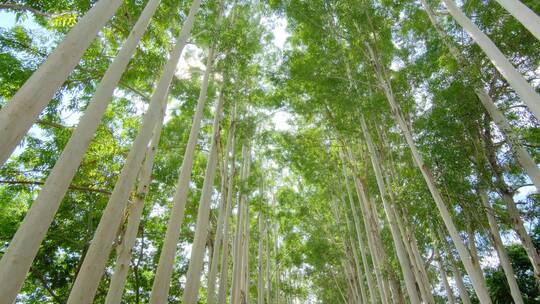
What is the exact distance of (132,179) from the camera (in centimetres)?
275

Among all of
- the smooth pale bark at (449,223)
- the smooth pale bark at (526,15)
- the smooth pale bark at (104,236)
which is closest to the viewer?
the smooth pale bark at (104,236)

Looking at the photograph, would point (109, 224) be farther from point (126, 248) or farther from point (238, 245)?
point (238, 245)

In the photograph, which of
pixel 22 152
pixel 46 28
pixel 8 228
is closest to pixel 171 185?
pixel 22 152

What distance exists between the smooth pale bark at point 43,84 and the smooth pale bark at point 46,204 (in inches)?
2.9

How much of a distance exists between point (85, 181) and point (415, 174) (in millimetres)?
6174

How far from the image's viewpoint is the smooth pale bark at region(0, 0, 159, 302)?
162cm

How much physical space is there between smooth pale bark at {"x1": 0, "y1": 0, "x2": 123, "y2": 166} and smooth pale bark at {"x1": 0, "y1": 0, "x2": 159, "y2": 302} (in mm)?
73

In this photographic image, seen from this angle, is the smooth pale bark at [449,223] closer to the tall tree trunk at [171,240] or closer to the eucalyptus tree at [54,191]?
the tall tree trunk at [171,240]

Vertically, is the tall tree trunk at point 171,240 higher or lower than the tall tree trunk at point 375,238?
lower

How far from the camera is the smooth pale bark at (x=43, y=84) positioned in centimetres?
169

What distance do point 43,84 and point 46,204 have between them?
2.50ft

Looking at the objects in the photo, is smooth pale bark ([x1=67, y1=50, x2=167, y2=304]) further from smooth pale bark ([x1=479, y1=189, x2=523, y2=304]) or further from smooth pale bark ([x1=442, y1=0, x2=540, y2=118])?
smooth pale bark ([x1=479, y1=189, x2=523, y2=304])

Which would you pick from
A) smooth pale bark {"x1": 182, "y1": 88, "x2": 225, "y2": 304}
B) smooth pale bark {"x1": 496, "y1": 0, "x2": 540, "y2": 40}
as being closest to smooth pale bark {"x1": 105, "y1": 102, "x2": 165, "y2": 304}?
smooth pale bark {"x1": 182, "y1": 88, "x2": 225, "y2": 304}

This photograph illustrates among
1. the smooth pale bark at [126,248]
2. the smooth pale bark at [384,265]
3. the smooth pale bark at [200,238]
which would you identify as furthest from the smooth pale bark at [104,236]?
the smooth pale bark at [384,265]
